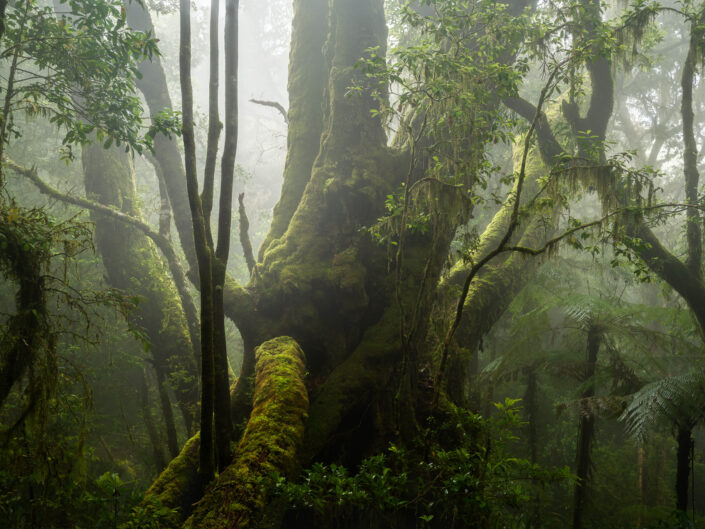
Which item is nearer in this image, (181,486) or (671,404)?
(181,486)

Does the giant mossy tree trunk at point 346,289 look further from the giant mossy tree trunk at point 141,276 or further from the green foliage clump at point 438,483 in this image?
the giant mossy tree trunk at point 141,276

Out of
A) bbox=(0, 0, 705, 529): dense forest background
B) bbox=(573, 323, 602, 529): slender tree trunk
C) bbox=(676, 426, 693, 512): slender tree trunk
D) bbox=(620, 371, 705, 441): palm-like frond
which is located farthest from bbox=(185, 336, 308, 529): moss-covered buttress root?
bbox=(676, 426, 693, 512): slender tree trunk

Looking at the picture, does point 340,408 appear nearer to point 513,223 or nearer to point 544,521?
point 513,223

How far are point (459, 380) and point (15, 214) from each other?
16.1 ft

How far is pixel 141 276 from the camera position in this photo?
7762mm

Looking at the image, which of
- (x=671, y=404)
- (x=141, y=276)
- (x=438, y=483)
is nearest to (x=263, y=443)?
(x=438, y=483)

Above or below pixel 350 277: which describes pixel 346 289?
below

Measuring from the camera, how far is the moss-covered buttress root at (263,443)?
2.79 meters

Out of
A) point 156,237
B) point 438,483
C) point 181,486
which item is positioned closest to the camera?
point 438,483

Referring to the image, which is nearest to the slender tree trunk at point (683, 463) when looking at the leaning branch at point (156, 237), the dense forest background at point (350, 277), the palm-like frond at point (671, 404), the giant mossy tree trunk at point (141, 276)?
the dense forest background at point (350, 277)

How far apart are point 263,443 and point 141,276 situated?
215 inches

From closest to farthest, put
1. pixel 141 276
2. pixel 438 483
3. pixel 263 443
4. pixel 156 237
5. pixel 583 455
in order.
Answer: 1. pixel 263 443
2. pixel 438 483
3. pixel 583 455
4. pixel 156 237
5. pixel 141 276

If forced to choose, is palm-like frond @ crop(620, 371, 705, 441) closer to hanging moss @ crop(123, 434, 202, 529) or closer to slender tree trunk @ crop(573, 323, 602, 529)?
slender tree trunk @ crop(573, 323, 602, 529)

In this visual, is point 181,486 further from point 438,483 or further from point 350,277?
point 350,277
